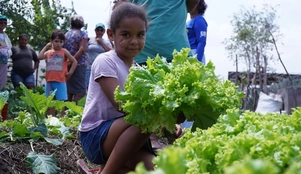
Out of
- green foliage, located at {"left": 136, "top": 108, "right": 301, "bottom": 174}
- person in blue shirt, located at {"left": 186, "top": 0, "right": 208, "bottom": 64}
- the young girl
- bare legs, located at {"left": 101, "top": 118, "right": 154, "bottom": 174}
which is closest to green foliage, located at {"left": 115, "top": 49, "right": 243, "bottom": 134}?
bare legs, located at {"left": 101, "top": 118, "right": 154, "bottom": 174}

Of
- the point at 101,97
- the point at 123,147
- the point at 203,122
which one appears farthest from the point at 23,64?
the point at 203,122

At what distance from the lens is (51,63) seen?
8391mm

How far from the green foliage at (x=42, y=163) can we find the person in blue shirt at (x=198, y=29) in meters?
2.45

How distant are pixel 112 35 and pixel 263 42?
32407 millimetres

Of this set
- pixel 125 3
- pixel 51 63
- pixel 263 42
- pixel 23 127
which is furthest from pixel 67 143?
pixel 263 42

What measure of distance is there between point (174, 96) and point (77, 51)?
6264 millimetres

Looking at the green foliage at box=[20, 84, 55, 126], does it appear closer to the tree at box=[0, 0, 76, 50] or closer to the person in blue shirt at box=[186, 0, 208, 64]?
the person in blue shirt at box=[186, 0, 208, 64]

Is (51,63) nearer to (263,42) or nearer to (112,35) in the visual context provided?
(112,35)

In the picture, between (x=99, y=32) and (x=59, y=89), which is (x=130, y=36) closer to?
(x=59, y=89)

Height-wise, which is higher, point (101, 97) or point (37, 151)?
point (101, 97)

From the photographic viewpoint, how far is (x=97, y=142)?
3.39m

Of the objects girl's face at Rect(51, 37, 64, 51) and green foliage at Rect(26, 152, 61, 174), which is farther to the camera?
girl's face at Rect(51, 37, 64, 51)

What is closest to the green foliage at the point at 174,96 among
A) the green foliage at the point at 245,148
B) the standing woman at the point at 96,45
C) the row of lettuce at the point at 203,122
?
the row of lettuce at the point at 203,122

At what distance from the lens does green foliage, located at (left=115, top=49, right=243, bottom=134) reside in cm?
281
